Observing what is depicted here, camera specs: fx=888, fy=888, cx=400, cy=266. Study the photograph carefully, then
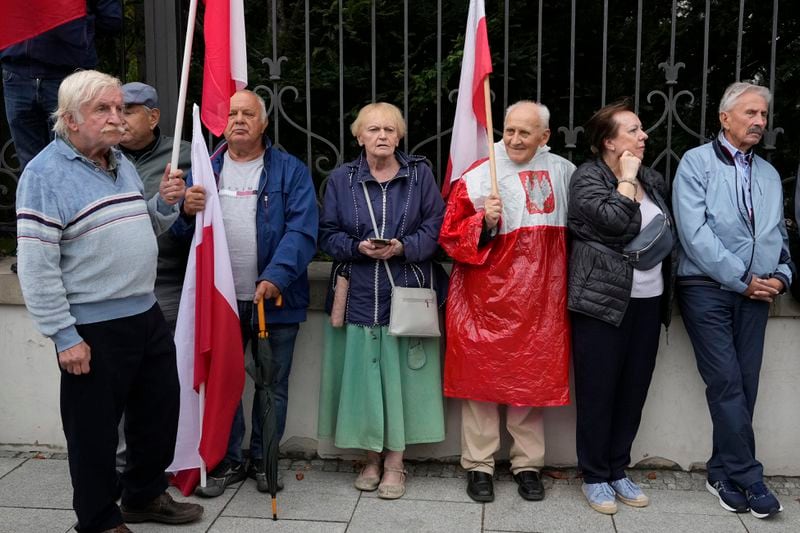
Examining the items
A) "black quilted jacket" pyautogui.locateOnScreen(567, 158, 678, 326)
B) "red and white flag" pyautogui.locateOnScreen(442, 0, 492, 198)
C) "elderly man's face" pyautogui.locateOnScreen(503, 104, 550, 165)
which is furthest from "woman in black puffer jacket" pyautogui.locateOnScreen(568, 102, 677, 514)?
"red and white flag" pyautogui.locateOnScreen(442, 0, 492, 198)

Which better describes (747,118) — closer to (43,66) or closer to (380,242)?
(380,242)

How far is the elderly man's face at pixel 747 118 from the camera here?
3912 mm

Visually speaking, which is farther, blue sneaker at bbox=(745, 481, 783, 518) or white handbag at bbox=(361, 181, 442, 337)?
white handbag at bbox=(361, 181, 442, 337)

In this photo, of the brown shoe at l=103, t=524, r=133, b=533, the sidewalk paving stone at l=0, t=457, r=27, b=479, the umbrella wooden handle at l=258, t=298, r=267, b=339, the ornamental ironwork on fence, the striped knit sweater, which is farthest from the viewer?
the ornamental ironwork on fence

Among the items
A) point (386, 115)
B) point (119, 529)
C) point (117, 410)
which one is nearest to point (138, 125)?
point (386, 115)

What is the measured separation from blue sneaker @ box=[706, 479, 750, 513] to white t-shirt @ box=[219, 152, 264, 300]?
235cm

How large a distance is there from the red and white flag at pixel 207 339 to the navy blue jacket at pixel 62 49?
0.91 m

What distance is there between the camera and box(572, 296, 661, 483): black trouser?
391 centimetres

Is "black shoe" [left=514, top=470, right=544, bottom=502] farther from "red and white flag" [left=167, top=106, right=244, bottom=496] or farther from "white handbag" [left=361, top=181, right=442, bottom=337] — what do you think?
"red and white flag" [left=167, top=106, right=244, bottom=496]

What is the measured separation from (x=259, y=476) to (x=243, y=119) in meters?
1.66

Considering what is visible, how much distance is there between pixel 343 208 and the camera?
13.5 ft

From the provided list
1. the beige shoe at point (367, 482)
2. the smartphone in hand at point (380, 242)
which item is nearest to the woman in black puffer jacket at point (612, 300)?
the smartphone in hand at point (380, 242)

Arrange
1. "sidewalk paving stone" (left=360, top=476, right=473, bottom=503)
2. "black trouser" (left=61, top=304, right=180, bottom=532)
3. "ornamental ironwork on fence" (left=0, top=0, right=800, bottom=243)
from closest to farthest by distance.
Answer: "black trouser" (left=61, top=304, right=180, bottom=532), "sidewalk paving stone" (left=360, top=476, right=473, bottom=503), "ornamental ironwork on fence" (left=0, top=0, right=800, bottom=243)

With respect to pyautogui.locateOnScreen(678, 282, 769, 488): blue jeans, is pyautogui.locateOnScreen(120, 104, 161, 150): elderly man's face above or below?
above
